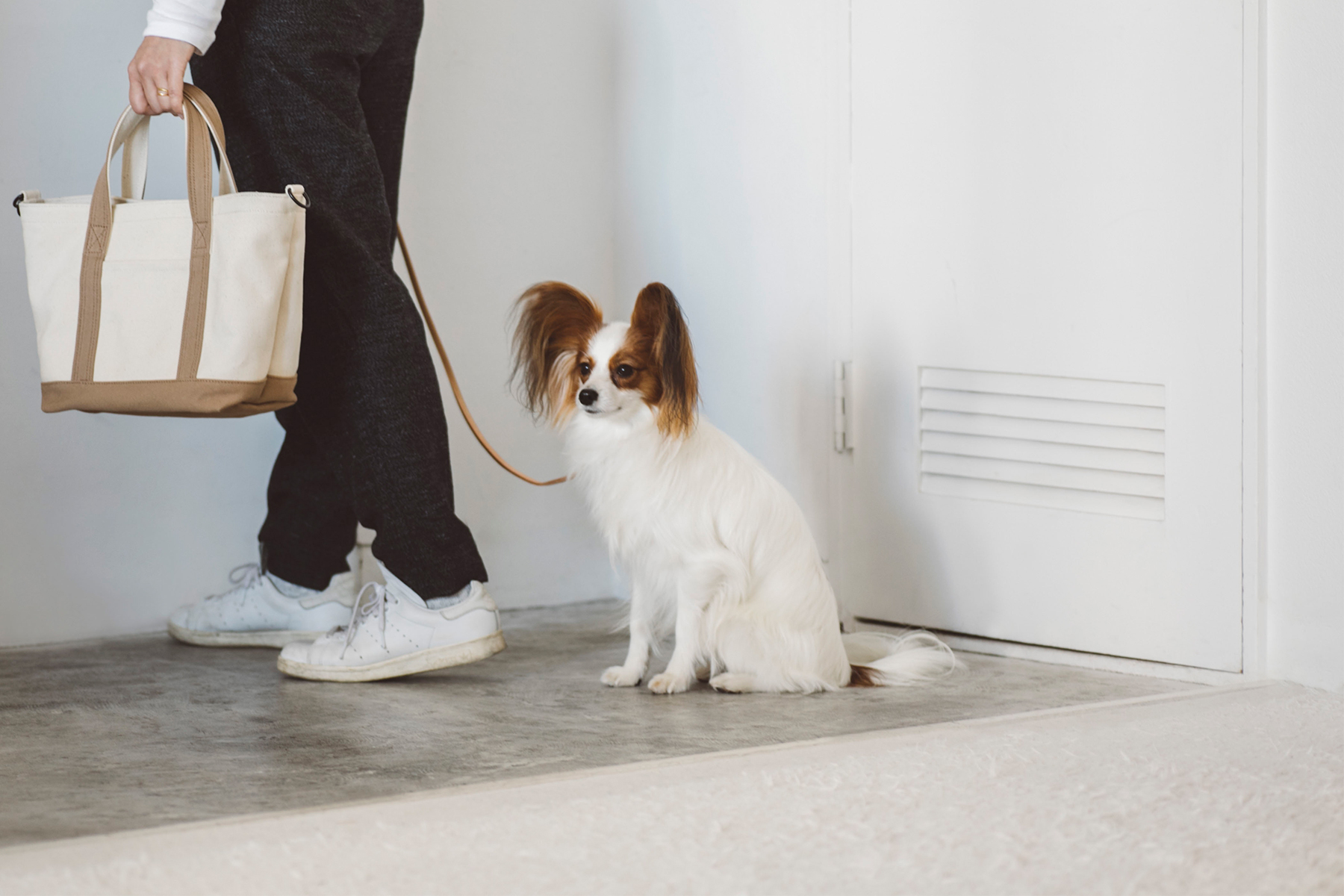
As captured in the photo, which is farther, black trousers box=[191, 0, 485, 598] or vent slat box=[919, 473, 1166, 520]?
vent slat box=[919, 473, 1166, 520]

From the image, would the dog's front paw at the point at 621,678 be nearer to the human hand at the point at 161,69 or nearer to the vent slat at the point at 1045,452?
the vent slat at the point at 1045,452

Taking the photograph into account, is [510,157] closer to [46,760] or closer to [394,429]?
[394,429]

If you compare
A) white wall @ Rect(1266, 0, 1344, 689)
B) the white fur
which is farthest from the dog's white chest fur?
white wall @ Rect(1266, 0, 1344, 689)

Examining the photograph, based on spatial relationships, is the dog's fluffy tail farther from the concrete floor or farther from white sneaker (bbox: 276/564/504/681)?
white sneaker (bbox: 276/564/504/681)

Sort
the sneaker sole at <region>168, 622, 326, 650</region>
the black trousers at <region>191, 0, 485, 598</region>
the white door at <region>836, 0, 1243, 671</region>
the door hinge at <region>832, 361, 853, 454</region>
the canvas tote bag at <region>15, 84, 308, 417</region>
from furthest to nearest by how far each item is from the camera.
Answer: the door hinge at <region>832, 361, 853, 454</region>
the sneaker sole at <region>168, 622, 326, 650</region>
the white door at <region>836, 0, 1243, 671</region>
the black trousers at <region>191, 0, 485, 598</region>
the canvas tote bag at <region>15, 84, 308, 417</region>

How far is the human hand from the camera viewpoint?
1.78 meters

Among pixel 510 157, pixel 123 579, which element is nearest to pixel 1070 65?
pixel 510 157

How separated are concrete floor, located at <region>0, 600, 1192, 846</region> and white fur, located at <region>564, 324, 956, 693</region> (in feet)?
0.16

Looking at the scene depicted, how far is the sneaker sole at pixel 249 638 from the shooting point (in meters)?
2.29

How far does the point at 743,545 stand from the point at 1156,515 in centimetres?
64

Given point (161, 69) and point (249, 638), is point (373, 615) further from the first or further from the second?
point (161, 69)

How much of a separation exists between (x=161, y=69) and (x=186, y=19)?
8cm

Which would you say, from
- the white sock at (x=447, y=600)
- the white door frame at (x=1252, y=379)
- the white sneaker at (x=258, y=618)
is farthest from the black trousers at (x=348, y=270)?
the white door frame at (x=1252, y=379)

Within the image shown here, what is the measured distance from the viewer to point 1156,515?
204cm
